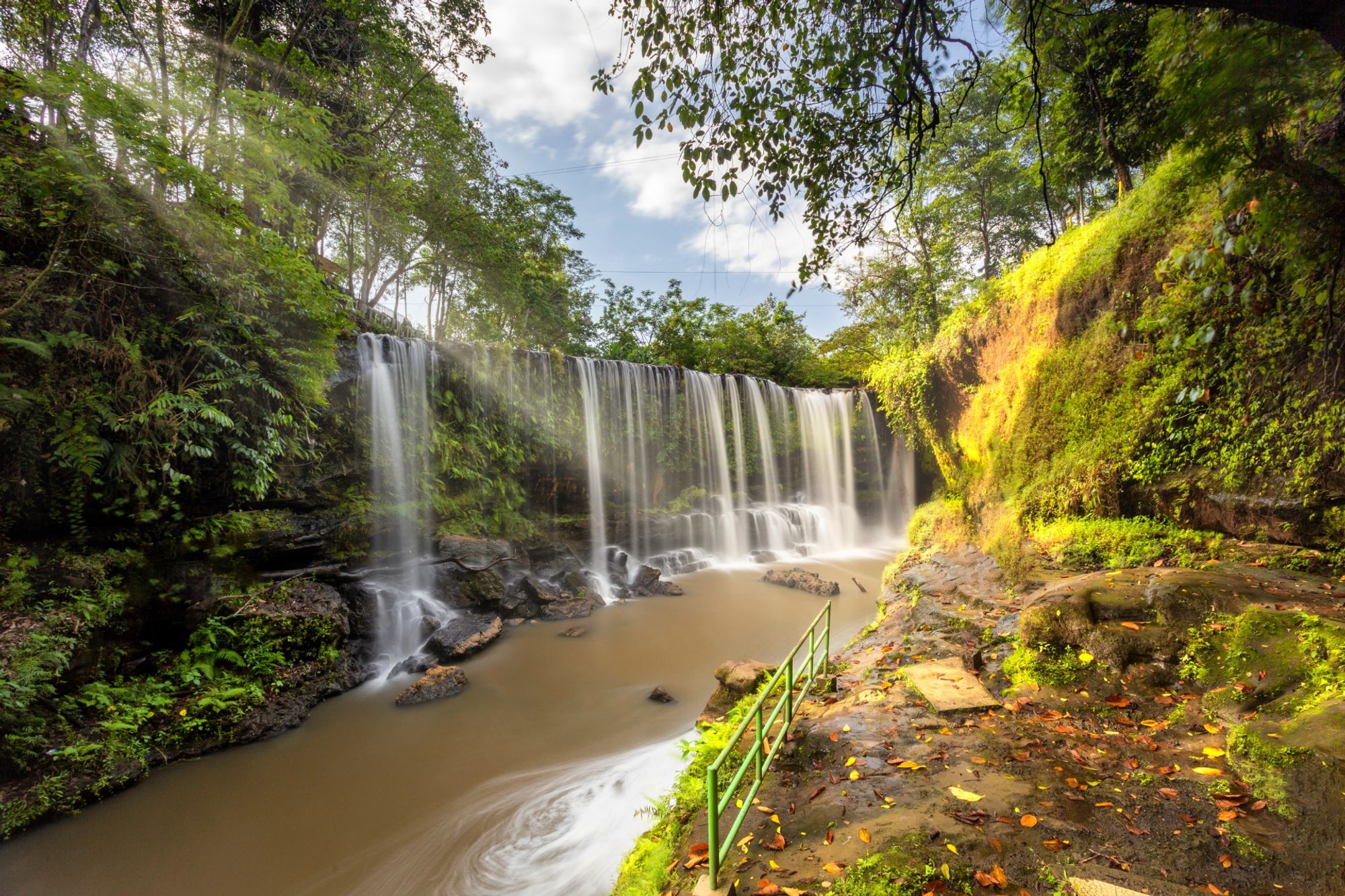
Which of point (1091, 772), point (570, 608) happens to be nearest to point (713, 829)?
point (1091, 772)

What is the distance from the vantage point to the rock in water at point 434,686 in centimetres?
639

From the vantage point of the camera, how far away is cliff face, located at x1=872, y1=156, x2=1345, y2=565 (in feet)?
11.8

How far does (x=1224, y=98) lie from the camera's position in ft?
7.82

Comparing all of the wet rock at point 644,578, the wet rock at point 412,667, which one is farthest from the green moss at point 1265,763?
the wet rock at point 644,578

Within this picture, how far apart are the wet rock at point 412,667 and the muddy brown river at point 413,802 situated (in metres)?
0.40

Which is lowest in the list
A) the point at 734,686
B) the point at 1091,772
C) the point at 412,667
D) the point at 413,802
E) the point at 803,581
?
the point at 413,802

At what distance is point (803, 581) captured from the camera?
11500mm

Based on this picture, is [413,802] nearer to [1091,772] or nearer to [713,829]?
[713,829]

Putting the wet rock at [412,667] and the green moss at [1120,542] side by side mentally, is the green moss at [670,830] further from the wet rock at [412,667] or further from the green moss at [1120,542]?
the wet rock at [412,667]

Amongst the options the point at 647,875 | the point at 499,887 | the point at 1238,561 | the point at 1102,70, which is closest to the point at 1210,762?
the point at 1238,561

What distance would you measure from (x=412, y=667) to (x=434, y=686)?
966mm

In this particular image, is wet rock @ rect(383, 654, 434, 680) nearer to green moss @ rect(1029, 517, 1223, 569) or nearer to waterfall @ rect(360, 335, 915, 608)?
waterfall @ rect(360, 335, 915, 608)

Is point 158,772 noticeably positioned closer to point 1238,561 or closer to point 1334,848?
point 1334,848

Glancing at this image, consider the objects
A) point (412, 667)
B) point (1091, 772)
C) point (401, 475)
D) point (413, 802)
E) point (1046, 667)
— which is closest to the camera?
point (1091, 772)
